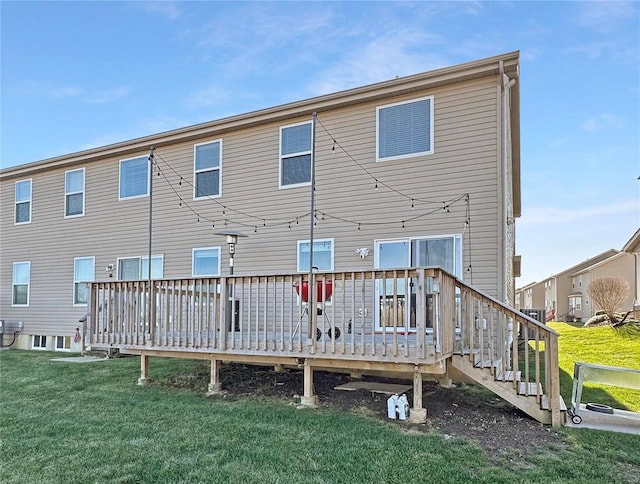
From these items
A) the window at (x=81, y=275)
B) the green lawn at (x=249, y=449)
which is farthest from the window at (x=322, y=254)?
the window at (x=81, y=275)

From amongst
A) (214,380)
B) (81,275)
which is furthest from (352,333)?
(81,275)

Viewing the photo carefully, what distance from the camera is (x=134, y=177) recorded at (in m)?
11.7

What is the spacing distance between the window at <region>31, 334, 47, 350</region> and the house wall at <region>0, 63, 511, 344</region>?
0.59 feet

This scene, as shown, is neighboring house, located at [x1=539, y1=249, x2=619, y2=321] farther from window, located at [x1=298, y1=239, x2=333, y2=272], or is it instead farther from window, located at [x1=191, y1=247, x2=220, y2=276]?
window, located at [x1=191, y1=247, x2=220, y2=276]

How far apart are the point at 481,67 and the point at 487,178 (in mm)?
1780

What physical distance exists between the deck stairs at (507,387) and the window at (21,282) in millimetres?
12555

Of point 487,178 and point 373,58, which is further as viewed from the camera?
point 373,58

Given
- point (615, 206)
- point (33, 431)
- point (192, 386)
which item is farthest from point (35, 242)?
point (615, 206)

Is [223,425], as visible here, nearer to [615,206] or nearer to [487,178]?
[487,178]

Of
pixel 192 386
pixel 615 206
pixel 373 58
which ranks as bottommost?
pixel 192 386

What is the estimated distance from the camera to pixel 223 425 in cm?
536

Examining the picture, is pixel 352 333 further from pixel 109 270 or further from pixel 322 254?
pixel 109 270

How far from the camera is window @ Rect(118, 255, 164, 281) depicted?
1093 cm

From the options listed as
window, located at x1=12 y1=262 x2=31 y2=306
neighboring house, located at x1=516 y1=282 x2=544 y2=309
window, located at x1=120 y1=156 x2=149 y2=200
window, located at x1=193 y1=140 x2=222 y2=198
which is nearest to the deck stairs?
window, located at x1=193 y1=140 x2=222 y2=198
